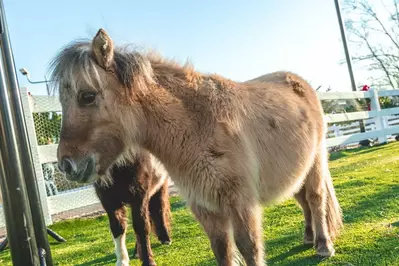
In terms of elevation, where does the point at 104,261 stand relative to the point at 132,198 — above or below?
below

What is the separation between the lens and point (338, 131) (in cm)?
1549

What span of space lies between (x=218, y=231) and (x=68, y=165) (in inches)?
44.2

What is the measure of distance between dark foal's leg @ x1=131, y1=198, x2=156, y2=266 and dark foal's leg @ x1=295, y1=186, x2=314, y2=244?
147cm

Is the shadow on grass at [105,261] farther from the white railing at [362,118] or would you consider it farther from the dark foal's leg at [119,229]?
the white railing at [362,118]

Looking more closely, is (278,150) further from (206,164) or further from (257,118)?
(206,164)

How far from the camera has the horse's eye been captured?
2461 mm

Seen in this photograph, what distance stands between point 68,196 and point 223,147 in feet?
14.5

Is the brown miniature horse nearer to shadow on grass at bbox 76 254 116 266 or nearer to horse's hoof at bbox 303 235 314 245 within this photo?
horse's hoof at bbox 303 235 314 245

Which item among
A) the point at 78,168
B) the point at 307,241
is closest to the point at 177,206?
the point at 307,241

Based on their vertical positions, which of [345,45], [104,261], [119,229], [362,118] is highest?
[345,45]

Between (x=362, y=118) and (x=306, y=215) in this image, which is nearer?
(x=306, y=215)

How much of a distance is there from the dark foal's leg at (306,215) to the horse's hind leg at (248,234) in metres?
1.28

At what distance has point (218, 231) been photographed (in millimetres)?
2734

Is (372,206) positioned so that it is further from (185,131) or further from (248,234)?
(185,131)
